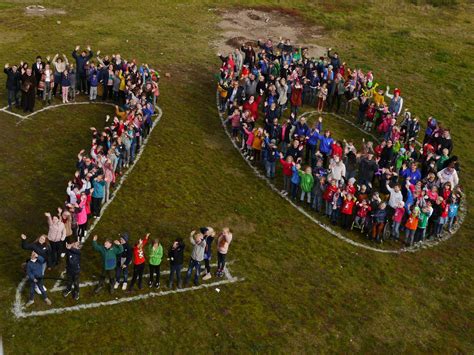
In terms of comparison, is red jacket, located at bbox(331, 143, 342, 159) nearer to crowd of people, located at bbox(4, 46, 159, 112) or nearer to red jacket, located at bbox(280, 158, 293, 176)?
red jacket, located at bbox(280, 158, 293, 176)

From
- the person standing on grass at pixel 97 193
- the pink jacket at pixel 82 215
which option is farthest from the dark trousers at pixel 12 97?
the pink jacket at pixel 82 215

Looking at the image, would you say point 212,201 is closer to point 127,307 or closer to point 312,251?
point 312,251

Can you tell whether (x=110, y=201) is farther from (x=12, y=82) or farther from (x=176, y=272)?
(x=12, y=82)

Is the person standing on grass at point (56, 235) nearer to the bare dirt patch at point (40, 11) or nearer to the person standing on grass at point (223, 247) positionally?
the person standing on grass at point (223, 247)

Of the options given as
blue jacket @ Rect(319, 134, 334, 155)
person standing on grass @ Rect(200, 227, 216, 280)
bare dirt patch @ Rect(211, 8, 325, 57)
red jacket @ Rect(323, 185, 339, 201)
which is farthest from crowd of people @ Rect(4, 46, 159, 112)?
person standing on grass @ Rect(200, 227, 216, 280)

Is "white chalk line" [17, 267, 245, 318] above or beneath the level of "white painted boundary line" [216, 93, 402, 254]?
beneath
